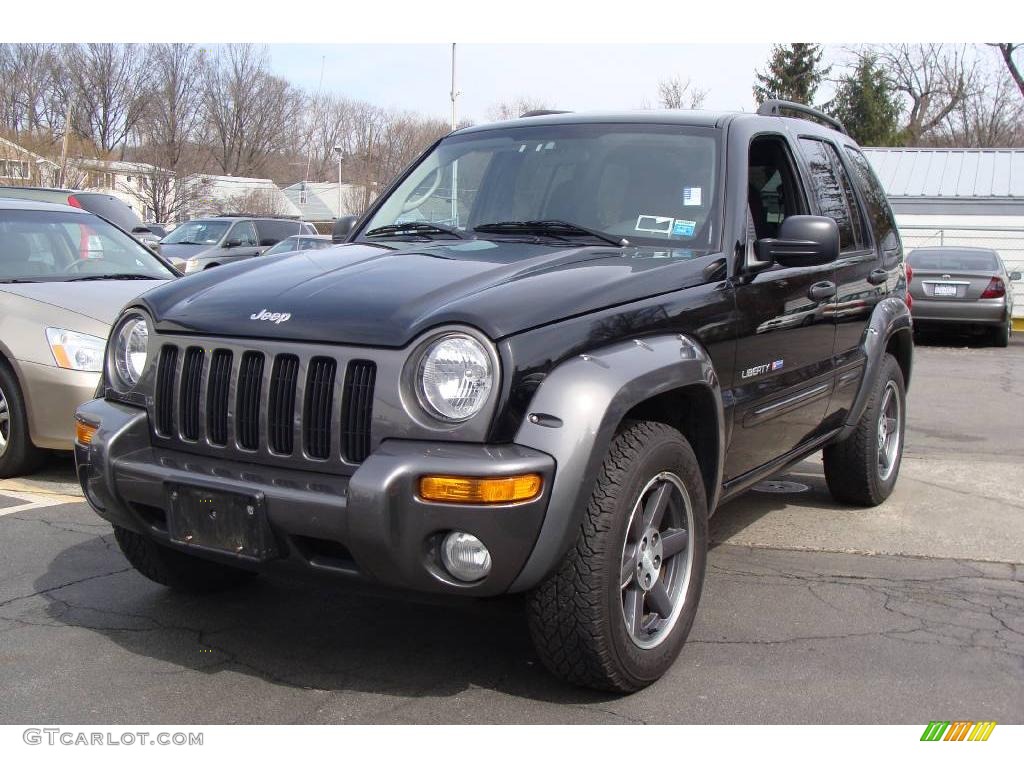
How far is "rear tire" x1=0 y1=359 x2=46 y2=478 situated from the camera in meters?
6.15

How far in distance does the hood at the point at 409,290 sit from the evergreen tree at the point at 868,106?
47.1 m

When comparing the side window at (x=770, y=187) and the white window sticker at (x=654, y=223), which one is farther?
the side window at (x=770, y=187)

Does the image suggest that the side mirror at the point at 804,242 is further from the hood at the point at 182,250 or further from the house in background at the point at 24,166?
the house in background at the point at 24,166

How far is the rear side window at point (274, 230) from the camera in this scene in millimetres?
21734

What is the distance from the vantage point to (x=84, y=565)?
473 cm

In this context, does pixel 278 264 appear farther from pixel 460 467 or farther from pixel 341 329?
pixel 460 467

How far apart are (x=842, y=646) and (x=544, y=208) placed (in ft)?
6.75

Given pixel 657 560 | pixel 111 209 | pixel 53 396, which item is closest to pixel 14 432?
pixel 53 396

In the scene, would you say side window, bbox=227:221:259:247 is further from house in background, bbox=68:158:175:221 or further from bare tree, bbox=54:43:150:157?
bare tree, bbox=54:43:150:157

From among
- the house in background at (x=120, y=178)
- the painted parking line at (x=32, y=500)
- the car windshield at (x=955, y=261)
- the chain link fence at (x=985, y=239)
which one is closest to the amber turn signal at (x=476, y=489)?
the painted parking line at (x=32, y=500)

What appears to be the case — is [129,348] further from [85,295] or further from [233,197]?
[233,197]

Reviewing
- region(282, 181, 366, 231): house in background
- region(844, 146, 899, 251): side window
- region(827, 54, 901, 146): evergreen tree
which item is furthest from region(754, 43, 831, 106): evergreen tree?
region(844, 146, 899, 251): side window

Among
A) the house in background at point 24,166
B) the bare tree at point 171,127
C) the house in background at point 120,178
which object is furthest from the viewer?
the bare tree at point 171,127

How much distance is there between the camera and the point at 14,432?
6.18 metres
